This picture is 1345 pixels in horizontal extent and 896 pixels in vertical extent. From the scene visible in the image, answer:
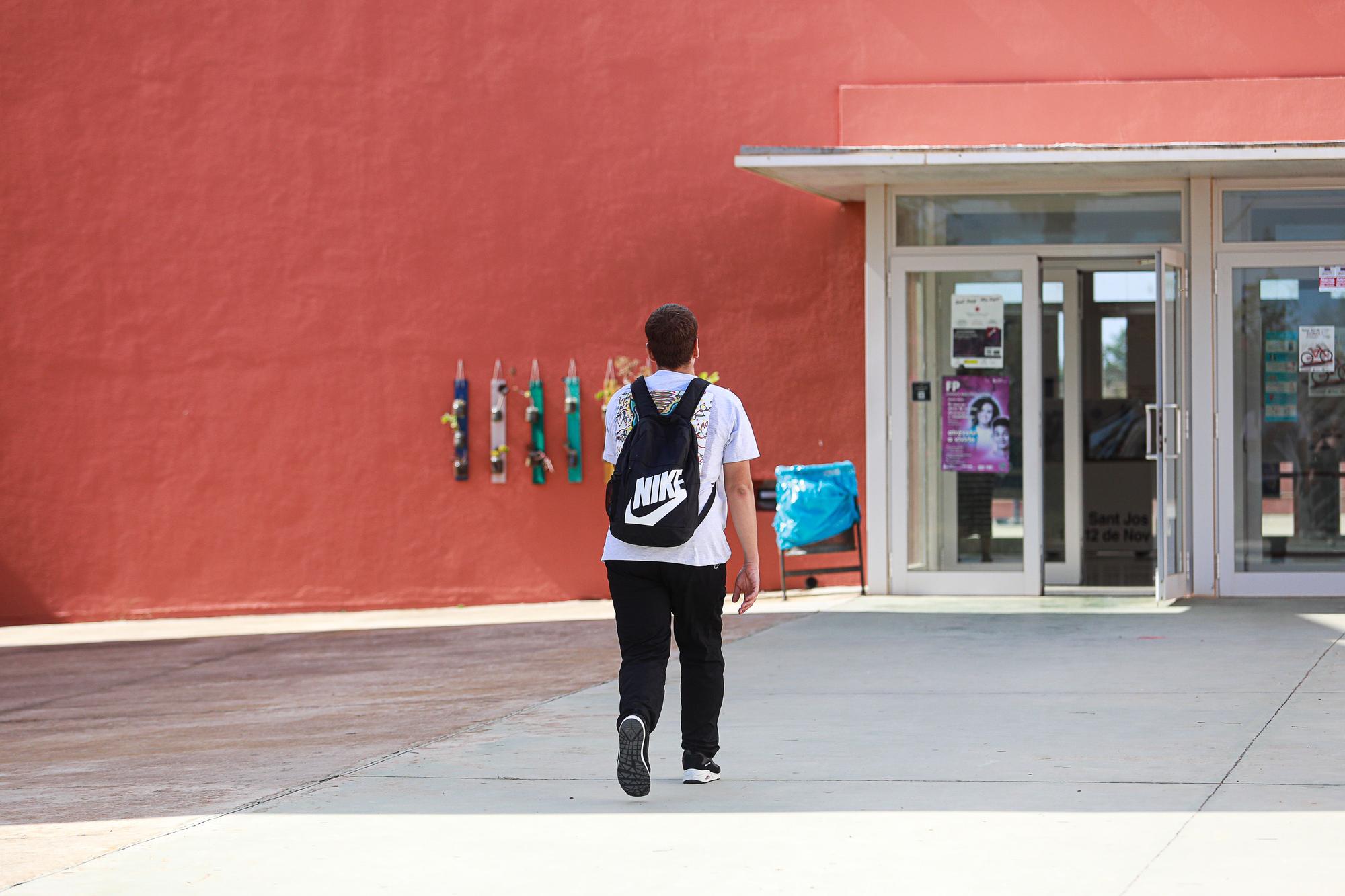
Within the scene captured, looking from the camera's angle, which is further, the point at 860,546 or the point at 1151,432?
the point at 860,546

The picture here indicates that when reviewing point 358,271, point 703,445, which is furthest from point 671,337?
point 358,271

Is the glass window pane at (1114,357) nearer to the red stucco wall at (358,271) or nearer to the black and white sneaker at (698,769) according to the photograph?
the red stucco wall at (358,271)

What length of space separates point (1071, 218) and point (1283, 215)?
137cm

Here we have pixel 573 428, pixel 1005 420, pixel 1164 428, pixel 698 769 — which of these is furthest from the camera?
pixel 573 428

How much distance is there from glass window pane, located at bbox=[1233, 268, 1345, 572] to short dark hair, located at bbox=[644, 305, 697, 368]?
6.73 m

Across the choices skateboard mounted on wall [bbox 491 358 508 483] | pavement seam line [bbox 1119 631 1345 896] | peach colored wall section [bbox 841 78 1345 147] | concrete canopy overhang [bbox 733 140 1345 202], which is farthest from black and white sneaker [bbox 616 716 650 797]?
peach colored wall section [bbox 841 78 1345 147]

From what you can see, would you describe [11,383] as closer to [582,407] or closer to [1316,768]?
[582,407]

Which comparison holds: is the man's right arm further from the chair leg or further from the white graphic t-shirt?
the chair leg

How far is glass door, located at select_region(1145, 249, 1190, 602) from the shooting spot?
35.6 ft

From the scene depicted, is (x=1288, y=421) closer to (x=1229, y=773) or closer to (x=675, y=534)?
(x=1229, y=773)

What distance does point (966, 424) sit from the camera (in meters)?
11.6

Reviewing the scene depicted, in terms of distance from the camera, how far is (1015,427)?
11484 mm

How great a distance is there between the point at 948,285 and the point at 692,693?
6430 millimetres

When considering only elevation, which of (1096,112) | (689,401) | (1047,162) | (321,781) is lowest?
(321,781)
